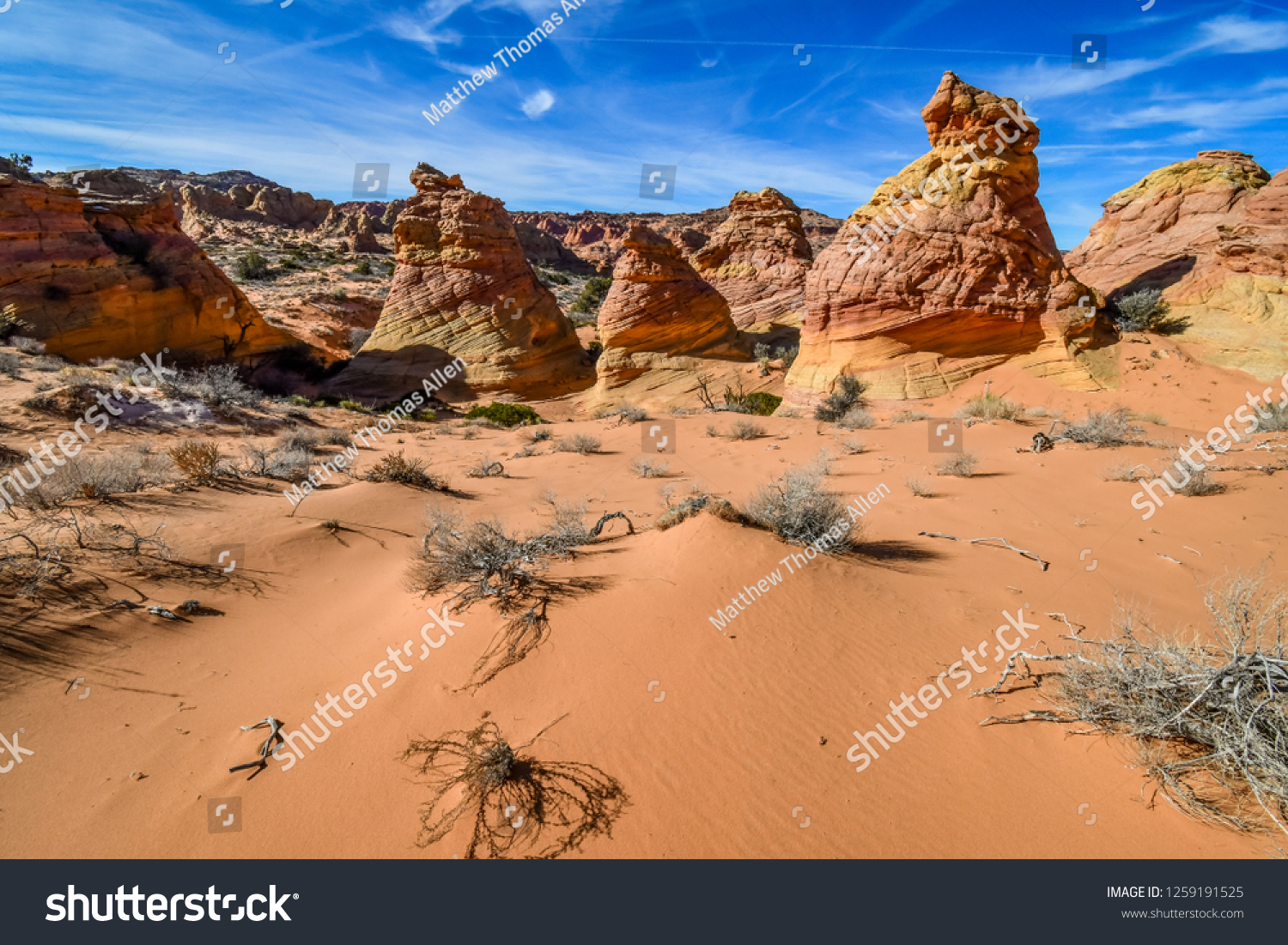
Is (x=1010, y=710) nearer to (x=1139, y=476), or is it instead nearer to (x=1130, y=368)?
(x=1139, y=476)

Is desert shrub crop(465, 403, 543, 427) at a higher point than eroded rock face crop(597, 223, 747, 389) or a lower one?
lower

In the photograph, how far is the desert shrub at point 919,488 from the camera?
688 cm

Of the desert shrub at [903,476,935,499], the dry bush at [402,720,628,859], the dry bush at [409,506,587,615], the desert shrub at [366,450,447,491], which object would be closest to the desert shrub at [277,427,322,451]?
the desert shrub at [366,450,447,491]

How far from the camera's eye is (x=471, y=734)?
2.94 meters

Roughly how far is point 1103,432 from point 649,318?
14.2 metres

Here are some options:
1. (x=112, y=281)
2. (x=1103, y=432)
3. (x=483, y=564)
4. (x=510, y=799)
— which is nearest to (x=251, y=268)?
(x=112, y=281)

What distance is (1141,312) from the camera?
13703 millimetres

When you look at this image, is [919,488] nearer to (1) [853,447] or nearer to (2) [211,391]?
(1) [853,447]

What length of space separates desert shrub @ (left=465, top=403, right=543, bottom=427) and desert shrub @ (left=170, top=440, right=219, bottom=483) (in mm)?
10583

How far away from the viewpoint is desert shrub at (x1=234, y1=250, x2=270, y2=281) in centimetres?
3184

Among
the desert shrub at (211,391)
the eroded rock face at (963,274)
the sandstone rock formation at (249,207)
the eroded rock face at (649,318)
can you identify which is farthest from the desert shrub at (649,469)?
the sandstone rock formation at (249,207)

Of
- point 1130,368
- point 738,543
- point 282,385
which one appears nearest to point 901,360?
point 1130,368

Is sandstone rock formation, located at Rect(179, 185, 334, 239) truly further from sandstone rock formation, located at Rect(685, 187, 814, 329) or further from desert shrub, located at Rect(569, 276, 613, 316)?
sandstone rock formation, located at Rect(685, 187, 814, 329)

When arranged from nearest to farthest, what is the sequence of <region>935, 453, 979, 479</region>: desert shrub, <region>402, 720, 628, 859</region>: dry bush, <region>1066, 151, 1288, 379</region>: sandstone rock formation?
<region>402, 720, 628, 859</region>: dry bush → <region>935, 453, 979, 479</region>: desert shrub → <region>1066, 151, 1288, 379</region>: sandstone rock formation
